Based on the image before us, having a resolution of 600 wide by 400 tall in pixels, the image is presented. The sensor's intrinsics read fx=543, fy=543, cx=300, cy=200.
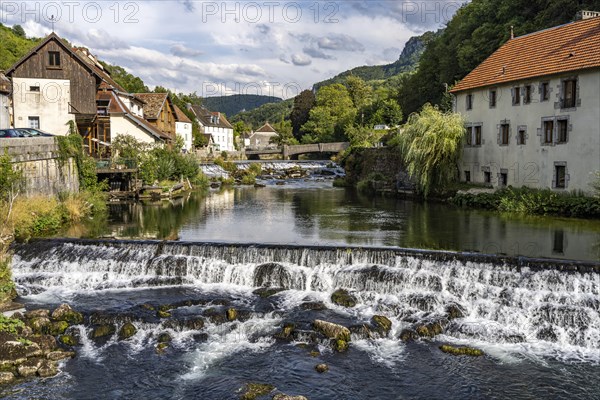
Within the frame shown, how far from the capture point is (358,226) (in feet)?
84.8

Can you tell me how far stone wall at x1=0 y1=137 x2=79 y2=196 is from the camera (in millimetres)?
24670

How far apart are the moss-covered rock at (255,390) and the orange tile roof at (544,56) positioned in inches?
980

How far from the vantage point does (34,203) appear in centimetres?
2500

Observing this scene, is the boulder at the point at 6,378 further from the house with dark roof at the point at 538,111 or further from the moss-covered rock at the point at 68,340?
the house with dark roof at the point at 538,111

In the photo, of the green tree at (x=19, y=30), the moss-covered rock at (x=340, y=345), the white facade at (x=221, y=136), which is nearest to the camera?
the moss-covered rock at (x=340, y=345)

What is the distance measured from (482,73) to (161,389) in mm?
32661

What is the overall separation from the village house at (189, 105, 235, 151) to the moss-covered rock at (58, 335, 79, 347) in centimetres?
8864

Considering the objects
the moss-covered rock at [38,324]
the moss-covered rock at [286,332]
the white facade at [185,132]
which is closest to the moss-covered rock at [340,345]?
the moss-covered rock at [286,332]

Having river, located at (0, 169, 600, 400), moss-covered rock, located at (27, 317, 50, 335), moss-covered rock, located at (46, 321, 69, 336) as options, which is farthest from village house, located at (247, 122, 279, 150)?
moss-covered rock, located at (46, 321, 69, 336)

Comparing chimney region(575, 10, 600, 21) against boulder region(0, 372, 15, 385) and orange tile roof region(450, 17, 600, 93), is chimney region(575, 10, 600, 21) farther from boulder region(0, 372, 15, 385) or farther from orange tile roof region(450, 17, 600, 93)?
boulder region(0, 372, 15, 385)

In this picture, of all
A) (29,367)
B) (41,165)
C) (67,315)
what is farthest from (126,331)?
(41,165)

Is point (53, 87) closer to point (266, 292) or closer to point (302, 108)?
point (266, 292)

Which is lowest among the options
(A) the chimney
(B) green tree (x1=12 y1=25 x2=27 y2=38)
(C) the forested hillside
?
(A) the chimney

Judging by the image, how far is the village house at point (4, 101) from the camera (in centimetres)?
3709
